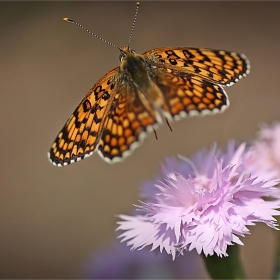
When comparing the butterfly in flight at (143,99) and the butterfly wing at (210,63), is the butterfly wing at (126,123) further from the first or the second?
the butterfly wing at (210,63)

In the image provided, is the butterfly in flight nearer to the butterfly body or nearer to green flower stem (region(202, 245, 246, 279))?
the butterfly body

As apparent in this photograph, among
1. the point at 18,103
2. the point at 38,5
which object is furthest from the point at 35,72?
the point at 38,5

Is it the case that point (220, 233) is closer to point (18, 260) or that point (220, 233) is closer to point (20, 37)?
point (18, 260)

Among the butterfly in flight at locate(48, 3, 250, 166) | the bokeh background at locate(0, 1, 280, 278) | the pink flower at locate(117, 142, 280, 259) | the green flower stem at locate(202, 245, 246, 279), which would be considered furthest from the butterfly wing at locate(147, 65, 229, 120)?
the bokeh background at locate(0, 1, 280, 278)

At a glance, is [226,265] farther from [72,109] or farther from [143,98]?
[72,109]

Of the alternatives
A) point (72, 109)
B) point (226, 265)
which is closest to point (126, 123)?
point (226, 265)

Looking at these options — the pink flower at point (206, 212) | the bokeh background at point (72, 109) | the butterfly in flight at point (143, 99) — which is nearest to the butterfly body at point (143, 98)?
the butterfly in flight at point (143, 99)
